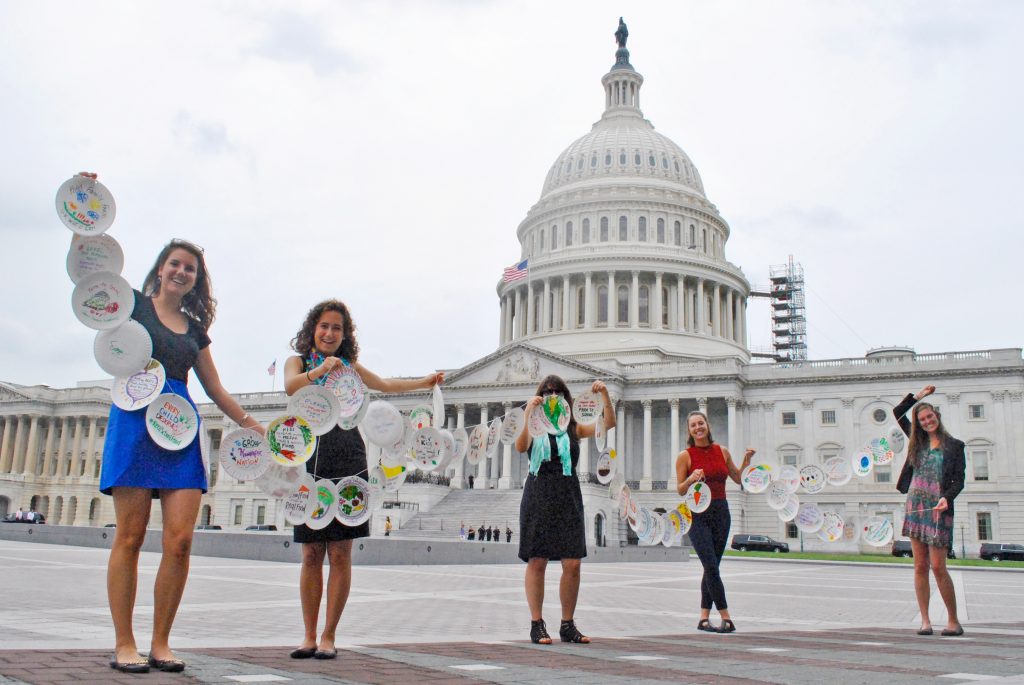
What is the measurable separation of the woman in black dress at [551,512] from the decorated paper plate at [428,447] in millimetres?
870

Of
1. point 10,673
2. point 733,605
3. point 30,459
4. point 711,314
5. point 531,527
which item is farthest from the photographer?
point 30,459

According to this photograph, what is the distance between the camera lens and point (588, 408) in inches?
400

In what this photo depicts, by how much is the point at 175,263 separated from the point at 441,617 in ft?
22.0

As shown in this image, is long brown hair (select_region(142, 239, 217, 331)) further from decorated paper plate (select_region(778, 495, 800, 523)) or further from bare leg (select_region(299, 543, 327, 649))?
decorated paper plate (select_region(778, 495, 800, 523))

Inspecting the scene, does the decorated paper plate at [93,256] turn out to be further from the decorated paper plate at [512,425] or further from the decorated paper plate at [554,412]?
the decorated paper plate at [512,425]

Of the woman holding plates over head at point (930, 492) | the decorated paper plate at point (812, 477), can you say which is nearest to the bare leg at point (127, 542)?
the woman holding plates over head at point (930, 492)

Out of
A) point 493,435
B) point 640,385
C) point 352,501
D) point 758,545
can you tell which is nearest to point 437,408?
point 493,435

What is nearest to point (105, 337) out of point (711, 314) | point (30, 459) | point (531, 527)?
point (531, 527)

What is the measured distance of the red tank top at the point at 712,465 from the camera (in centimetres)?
1103

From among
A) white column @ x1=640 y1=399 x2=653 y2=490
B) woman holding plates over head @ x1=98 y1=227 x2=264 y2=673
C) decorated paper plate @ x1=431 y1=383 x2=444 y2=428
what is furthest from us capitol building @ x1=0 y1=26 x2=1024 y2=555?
woman holding plates over head @ x1=98 y1=227 x2=264 y2=673

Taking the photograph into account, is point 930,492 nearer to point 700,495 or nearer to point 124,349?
point 700,495

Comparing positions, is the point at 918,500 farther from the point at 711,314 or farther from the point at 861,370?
the point at 711,314

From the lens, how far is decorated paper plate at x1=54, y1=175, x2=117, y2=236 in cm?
654

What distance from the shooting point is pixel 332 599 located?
283 inches
